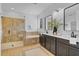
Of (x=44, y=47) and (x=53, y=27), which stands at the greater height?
(x=53, y=27)

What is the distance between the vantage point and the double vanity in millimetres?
2136

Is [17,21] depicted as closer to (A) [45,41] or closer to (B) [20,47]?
(B) [20,47]

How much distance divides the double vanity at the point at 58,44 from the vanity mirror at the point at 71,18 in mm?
331

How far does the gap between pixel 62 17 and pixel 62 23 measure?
169mm

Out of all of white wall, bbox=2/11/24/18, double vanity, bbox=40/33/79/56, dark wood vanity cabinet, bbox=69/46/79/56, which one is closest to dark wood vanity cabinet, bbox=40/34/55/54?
double vanity, bbox=40/33/79/56

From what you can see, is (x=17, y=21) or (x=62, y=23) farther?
(x=62, y=23)

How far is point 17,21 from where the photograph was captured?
2.30m

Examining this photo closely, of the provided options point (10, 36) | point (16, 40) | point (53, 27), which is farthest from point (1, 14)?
point (53, 27)

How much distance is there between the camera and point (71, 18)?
254 cm

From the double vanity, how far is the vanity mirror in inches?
13.0

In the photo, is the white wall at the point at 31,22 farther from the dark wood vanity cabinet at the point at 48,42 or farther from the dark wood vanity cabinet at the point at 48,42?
the dark wood vanity cabinet at the point at 48,42

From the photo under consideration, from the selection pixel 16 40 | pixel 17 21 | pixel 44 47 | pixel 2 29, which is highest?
pixel 17 21

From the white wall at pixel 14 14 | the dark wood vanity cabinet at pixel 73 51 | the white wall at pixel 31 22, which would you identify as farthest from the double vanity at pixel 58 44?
the white wall at pixel 14 14

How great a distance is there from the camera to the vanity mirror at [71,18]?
7.73 feet
